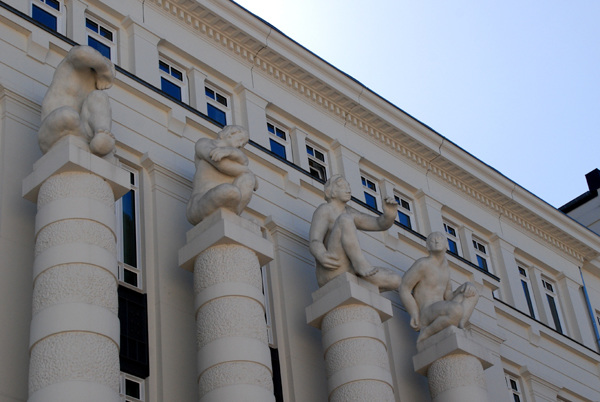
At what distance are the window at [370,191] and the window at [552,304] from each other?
6.52 m

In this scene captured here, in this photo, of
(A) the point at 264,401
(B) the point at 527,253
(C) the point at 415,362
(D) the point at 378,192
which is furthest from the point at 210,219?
(B) the point at 527,253

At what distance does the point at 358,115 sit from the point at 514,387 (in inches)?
274

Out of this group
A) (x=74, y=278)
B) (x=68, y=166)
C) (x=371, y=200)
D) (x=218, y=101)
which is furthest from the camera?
(x=371, y=200)

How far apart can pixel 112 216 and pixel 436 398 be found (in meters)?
7.53

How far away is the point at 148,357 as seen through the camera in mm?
18438

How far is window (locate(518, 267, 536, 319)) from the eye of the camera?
30112 mm

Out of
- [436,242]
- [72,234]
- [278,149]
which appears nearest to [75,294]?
[72,234]

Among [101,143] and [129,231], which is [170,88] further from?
A: [101,143]

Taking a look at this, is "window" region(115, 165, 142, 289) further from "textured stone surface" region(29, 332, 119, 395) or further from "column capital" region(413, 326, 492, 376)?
"column capital" region(413, 326, 492, 376)

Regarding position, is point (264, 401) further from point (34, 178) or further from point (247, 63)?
point (247, 63)

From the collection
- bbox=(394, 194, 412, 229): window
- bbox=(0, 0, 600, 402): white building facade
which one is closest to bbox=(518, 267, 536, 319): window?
bbox=(0, 0, 600, 402): white building facade

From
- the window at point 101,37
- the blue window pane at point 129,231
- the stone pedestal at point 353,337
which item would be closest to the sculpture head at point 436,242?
the stone pedestal at point 353,337

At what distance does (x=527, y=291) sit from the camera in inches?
1206

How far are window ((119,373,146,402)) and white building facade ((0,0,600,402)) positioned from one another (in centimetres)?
3
